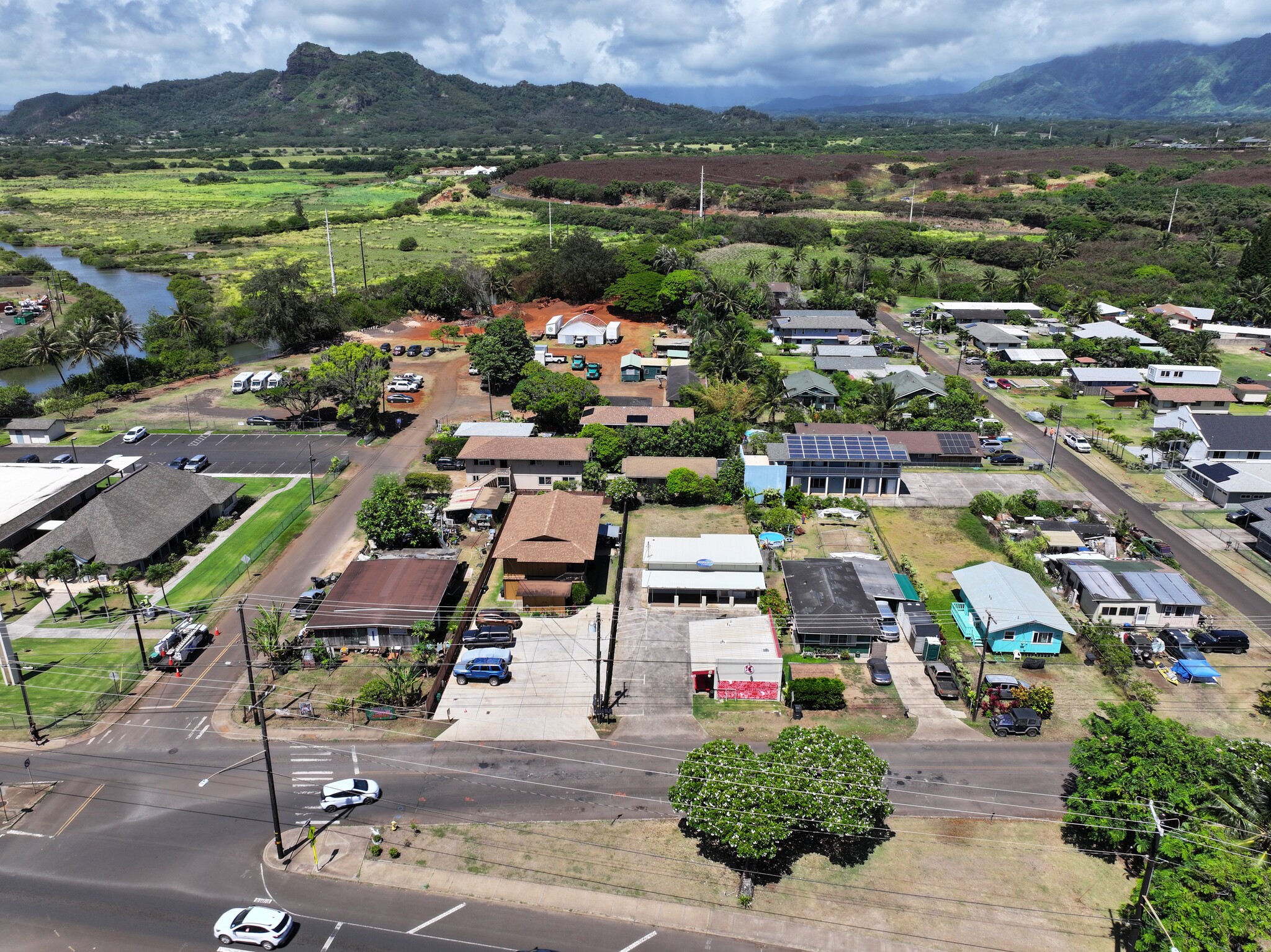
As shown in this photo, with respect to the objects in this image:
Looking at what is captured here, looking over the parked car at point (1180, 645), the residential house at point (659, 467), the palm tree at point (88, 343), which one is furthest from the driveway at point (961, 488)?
the palm tree at point (88, 343)

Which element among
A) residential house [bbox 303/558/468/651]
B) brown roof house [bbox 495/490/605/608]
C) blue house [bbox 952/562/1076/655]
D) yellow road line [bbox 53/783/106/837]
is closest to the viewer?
yellow road line [bbox 53/783/106/837]

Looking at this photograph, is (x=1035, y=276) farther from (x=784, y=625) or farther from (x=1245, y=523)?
(x=784, y=625)

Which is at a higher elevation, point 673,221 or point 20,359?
point 673,221

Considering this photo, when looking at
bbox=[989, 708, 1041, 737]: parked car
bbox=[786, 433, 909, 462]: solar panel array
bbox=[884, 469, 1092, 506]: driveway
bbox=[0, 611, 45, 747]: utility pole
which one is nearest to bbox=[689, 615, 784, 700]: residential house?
bbox=[989, 708, 1041, 737]: parked car

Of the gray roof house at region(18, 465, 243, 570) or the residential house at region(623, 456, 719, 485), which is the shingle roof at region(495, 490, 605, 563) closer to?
the residential house at region(623, 456, 719, 485)

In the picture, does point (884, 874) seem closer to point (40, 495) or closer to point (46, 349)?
point (40, 495)

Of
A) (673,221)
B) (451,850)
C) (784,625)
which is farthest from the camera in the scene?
(673,221)

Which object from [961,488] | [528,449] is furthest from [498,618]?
[961,488]

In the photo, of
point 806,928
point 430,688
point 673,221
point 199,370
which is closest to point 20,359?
point 199,370
